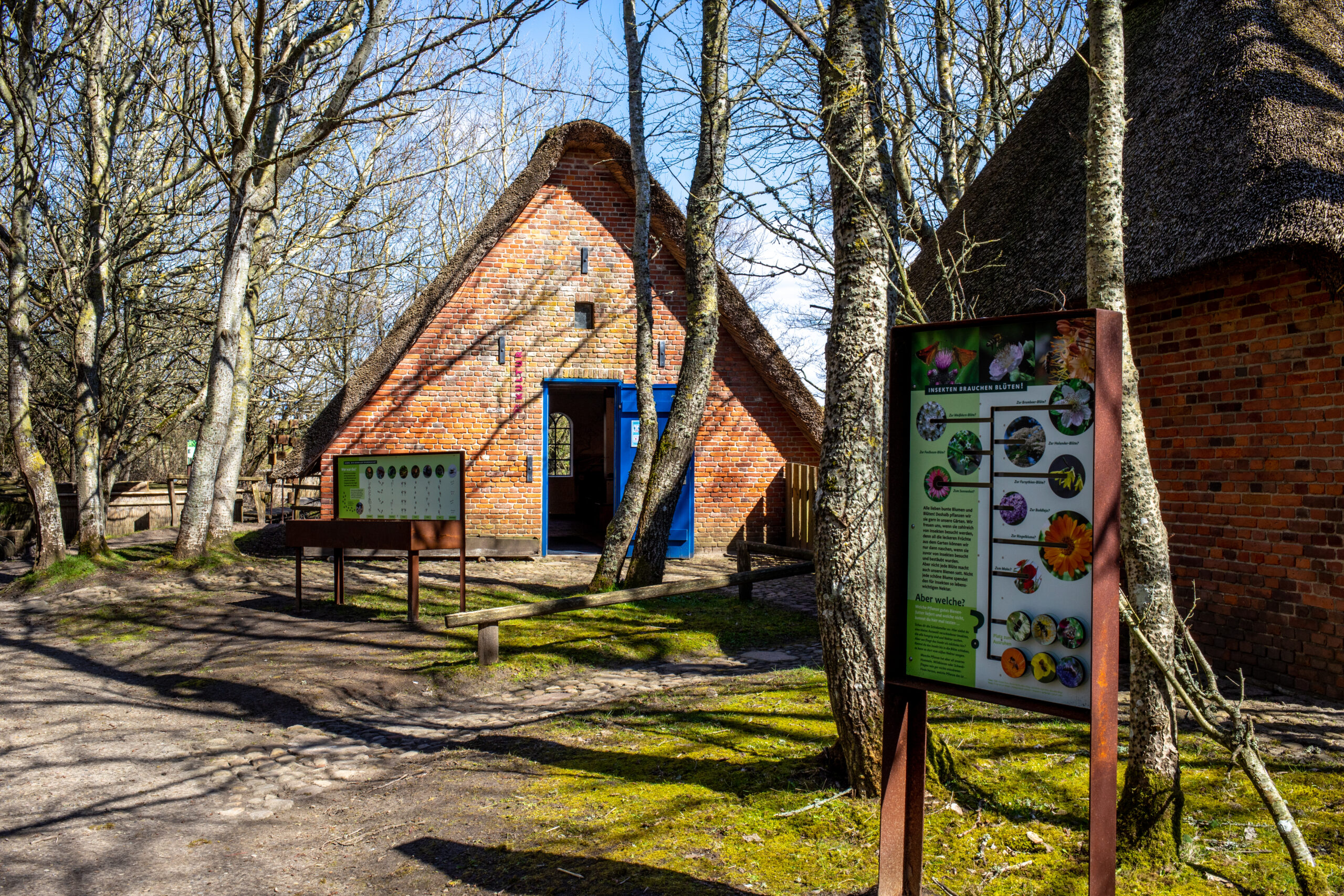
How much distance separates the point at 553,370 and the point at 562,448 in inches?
373

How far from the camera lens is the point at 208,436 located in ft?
38.5

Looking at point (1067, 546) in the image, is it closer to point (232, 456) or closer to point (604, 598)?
point (604, 598)

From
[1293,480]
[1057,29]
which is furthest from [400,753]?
[1057,29]

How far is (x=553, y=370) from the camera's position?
46.9 ft

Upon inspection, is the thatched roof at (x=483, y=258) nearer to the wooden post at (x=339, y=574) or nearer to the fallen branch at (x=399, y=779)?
the wooden post at (x=339, y=574)

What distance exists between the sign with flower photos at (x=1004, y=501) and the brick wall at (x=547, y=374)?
37.9 ft

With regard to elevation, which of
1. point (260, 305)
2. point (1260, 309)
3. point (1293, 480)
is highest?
point (260, 305)

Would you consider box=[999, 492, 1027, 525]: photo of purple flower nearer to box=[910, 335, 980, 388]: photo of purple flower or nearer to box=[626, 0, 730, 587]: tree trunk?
box=[910, 335, 980, 388]: photo of purple flower

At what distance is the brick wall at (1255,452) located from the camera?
5.55m

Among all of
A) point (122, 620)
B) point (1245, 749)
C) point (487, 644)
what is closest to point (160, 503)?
point (122, 620)

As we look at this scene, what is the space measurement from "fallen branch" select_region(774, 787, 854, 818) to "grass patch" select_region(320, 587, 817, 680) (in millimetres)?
3529

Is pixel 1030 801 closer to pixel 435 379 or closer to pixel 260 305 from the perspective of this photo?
pixel 435 379

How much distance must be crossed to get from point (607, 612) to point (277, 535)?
907cm

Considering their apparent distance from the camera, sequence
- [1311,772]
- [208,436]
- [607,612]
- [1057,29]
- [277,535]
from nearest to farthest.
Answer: [1311,772]
[607,612]
[208,436]
[1057,29]
[277,535]
